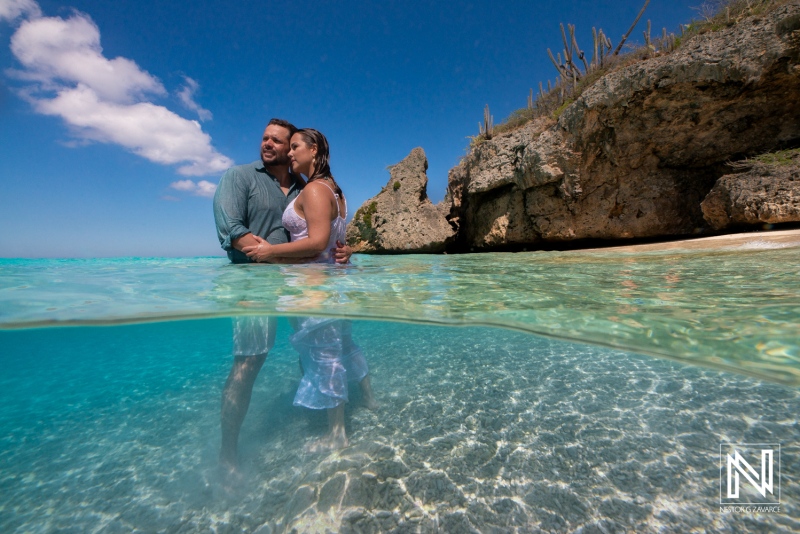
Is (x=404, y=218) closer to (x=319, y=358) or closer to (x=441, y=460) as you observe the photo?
(x=319, y=358)

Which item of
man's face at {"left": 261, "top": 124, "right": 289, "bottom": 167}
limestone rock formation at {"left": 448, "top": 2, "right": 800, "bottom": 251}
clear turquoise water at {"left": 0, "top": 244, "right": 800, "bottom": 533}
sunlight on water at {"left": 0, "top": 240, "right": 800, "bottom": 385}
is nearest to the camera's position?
sunlight on water at {"left": 0, "top": 240, "right": 800, "bottom": 385}

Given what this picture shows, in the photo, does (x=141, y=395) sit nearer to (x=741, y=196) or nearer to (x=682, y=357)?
(x=682, y=357)

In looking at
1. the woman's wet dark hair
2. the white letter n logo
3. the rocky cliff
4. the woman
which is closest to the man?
the woman

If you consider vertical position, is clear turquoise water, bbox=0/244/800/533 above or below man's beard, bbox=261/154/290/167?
below

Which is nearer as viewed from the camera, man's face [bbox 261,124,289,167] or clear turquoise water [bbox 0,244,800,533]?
clear turquoise water [bbox 0,244,800,533]

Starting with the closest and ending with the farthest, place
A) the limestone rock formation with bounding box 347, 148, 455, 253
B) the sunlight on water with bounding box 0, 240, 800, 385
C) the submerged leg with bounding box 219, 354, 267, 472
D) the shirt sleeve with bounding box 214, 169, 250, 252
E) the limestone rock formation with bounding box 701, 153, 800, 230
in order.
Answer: the sunlight on water with bounding box 0, 240, 800, 385, the submerged leg with bounding box 219, 354, 267, 472, the shirt sleeve with bounding box 214, 169, 250, 252, the limestone rock formation with bounding box 701, 153, 800, 230, the limestone rock formation with bounding box 347, 148, 455, 253

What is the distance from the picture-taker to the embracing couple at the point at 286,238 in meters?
2.75

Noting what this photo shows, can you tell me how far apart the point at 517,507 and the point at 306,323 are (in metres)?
2.24

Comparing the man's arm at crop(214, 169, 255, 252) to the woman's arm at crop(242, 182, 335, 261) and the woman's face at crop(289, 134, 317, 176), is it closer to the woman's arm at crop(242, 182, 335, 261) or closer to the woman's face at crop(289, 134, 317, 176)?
the woman's arm at crop(242, 182, 335, 261)

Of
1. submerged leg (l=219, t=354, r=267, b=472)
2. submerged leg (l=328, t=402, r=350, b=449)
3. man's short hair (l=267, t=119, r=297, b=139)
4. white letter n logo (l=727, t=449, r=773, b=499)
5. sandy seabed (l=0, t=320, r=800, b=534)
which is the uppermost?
man's short hair (l=267, t=119, r=297, b=139)

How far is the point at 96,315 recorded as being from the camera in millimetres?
3062

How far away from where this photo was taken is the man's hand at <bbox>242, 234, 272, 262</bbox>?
281 cm

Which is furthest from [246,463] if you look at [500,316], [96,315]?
[500,316]

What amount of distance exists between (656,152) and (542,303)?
11.2m
